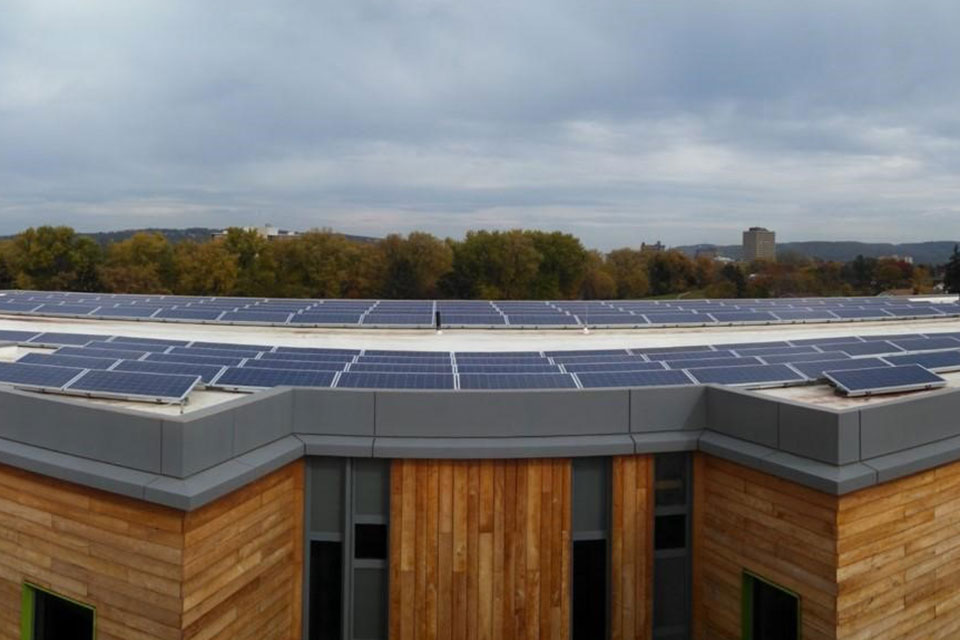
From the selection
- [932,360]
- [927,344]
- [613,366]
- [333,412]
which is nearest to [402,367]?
[333,412]

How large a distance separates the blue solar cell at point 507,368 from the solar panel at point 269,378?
2412 millimetres

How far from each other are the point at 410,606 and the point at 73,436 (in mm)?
5245

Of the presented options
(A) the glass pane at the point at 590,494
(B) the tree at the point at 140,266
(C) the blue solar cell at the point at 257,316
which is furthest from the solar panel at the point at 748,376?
(B) the tree at the point at 140,266

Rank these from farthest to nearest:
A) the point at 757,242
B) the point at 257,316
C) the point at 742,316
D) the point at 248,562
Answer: the point at 757,242 → the point at 742,316 → the point at 257,316 → the point at 248,562

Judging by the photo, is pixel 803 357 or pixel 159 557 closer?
pixel 159 557

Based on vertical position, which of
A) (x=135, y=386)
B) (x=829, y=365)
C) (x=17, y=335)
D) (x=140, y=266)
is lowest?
(x=135, y=386)

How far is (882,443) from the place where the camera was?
8.80 metres

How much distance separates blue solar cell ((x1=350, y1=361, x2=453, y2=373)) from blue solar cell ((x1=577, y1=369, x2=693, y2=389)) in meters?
2.46

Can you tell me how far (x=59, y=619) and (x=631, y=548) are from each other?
8.30 m

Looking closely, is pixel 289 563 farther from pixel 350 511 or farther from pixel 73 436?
pixel 73 436

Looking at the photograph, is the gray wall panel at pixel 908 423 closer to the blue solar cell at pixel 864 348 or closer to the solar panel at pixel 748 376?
the solar panel at pixel 748 376

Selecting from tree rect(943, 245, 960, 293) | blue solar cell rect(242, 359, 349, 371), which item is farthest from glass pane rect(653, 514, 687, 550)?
tree rect(943, 245, 960, 293)

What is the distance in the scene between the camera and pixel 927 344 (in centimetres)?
1500

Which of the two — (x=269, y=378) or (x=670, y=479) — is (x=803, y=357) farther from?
(x=269, y=378)
